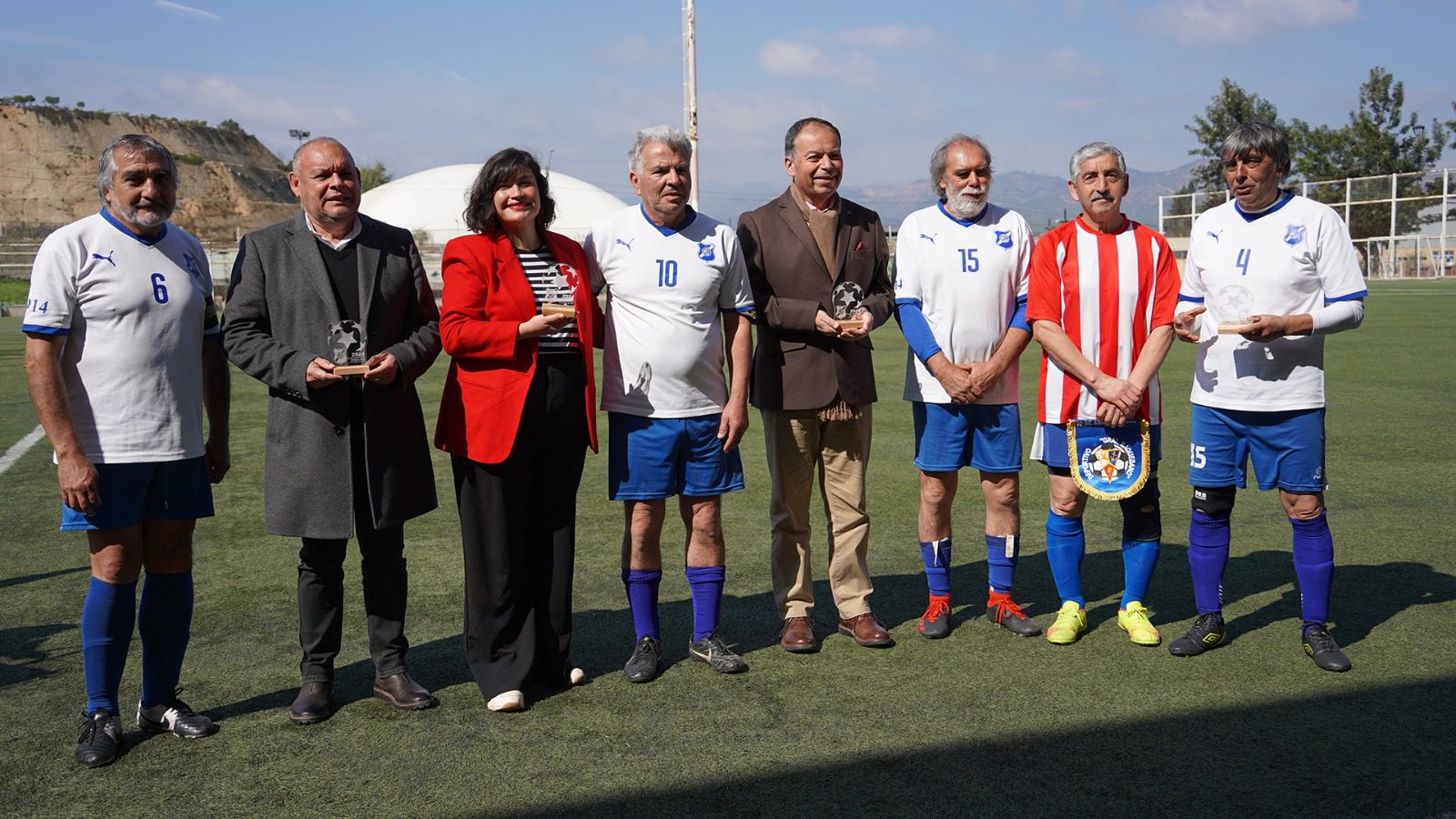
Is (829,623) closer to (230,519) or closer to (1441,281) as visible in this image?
(230,519)

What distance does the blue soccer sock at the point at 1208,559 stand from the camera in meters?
4.35

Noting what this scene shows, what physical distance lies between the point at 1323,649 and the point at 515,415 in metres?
2.87

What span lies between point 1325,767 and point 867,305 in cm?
222

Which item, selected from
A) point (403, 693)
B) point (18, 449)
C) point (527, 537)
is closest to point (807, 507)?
point (527, 537)

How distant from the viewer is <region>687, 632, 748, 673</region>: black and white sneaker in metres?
4.17

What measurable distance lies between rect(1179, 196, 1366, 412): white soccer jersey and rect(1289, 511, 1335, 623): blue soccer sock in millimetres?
453

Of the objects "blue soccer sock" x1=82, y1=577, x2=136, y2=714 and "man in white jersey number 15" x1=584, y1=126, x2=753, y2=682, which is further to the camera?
"man in white jersey number 15" x1=584, y1=126, x2=753, y2=682

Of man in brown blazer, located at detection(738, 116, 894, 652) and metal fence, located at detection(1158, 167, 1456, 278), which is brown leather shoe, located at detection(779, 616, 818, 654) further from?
metal fence, located at detection(1158, 167, 1456, 278)

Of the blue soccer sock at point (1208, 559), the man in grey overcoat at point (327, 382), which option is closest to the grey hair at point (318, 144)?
the man in grey overcoat at point (327, 382)

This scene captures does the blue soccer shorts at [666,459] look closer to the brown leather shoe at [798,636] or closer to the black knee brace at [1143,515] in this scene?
the brown leather shoe at [798,636]

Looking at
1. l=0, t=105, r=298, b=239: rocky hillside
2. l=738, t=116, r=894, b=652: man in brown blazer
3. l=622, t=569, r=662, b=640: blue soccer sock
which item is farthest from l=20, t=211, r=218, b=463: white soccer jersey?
l=0, t=105, r=298, b=239: rocky hillside

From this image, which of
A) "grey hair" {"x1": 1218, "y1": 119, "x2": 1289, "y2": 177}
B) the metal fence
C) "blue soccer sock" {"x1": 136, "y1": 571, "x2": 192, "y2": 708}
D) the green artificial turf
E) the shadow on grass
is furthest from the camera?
the metal fence

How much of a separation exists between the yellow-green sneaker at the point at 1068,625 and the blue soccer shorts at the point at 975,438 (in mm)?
569

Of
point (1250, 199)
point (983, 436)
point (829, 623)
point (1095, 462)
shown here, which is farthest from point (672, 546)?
point (1250, 199)
